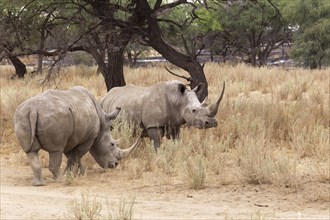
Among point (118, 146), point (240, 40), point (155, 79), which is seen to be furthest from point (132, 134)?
point (240, 40)

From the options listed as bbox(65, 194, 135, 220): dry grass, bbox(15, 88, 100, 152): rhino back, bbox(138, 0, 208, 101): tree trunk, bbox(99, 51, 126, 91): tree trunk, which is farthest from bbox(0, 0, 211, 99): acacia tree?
bbox(65, 194, 135, 220): dry grass

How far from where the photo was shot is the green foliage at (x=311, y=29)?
109 ft

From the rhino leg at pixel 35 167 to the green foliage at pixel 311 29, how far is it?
25.8 m

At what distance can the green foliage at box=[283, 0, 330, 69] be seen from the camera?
3331cm

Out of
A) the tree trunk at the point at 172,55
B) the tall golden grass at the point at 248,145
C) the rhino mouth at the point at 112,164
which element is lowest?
the rhino mouth at the point at 112,164

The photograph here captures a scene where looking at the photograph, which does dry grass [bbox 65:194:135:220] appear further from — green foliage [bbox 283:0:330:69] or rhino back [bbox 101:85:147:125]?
green foliage [bbox 283:0:330:69]

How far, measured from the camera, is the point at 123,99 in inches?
455

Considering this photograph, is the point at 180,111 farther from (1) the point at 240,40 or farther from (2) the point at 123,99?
(1) the point at 240,40

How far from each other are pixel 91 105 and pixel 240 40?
104ft

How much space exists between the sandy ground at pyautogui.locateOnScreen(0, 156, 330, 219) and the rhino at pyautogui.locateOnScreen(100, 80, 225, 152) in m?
1.15

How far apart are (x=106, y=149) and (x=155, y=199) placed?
2.10 meters

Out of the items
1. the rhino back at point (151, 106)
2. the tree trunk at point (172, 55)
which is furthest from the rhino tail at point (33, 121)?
the tree trunk at point (172, 55)

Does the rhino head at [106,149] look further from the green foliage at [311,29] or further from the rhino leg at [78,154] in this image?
the green foliage at [311,29]

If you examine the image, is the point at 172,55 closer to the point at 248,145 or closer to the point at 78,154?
the point at 248,145
